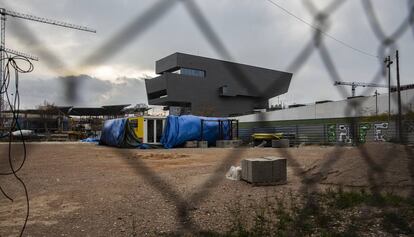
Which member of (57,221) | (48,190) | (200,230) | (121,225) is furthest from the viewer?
(48,190)

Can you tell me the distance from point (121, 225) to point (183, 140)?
1870 cm

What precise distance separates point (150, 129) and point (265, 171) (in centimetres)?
1694

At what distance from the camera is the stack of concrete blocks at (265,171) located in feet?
21.5

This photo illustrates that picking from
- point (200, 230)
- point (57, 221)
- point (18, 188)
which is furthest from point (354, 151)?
point (18, 188)

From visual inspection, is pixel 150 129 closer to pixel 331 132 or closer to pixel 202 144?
Result: pixel 202 144

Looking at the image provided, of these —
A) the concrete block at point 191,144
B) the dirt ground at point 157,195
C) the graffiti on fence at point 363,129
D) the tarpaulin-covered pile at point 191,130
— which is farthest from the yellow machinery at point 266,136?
the dirt ground at point 157,195

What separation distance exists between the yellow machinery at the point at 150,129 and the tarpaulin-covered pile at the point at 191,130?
2.84 ft

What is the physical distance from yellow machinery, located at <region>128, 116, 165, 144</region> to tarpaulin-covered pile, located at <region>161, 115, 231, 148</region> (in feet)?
2.84

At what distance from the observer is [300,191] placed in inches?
219

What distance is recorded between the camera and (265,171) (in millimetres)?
6613

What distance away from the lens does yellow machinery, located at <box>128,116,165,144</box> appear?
22508 mm

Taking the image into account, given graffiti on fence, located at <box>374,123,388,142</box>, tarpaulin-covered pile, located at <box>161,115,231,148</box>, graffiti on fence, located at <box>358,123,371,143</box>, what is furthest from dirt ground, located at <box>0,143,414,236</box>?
graffiti on fence, located at <box>374,123,388,142</box>

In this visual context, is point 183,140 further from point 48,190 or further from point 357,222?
point 357,222

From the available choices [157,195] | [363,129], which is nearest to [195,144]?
[363,129]
